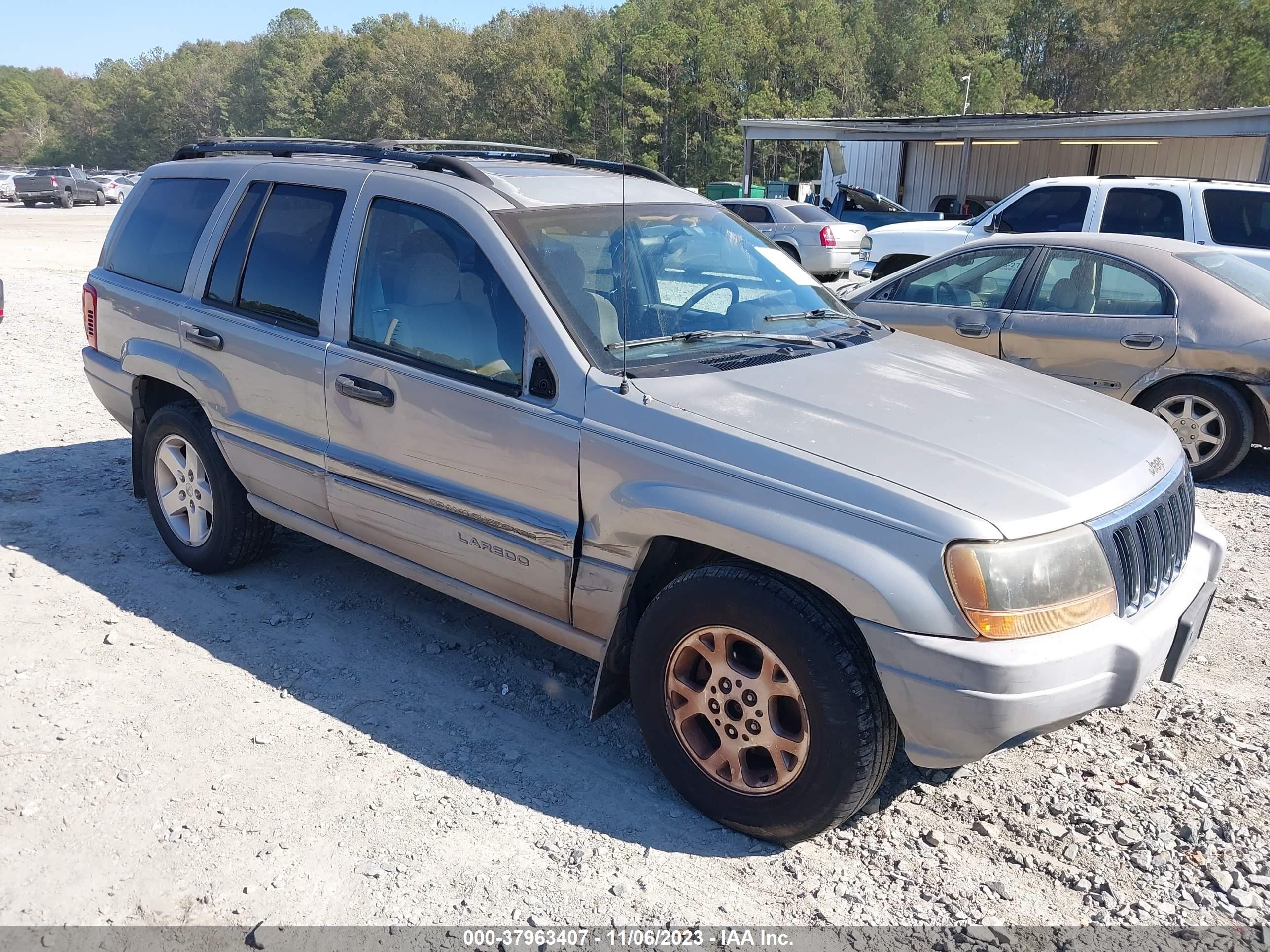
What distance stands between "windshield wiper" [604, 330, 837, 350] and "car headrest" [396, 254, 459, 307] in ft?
2.25

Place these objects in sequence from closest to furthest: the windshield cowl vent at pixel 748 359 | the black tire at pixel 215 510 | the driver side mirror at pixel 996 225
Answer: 1. the windshield cowl vent at pixel 748 359
2. the black tire at pixel 215 510
3. the driver side mirror at pixel 996 225

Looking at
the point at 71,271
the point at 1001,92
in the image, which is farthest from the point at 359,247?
the point at 1001,92

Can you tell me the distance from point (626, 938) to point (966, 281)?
19.9ft

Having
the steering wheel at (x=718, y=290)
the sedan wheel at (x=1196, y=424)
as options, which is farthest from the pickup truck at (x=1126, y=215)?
the steering wheel at (x=718, y=290)

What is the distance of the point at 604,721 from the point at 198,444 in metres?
2.36

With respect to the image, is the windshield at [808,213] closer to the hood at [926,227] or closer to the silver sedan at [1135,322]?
the hood at [926,227]

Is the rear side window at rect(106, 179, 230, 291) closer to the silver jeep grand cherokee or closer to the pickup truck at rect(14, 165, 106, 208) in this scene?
the silver jeep grand cherokee

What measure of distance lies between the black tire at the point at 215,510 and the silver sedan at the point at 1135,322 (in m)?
4.96

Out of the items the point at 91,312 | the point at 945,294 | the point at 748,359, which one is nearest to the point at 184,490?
the point at 91,312

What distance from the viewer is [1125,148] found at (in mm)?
29219

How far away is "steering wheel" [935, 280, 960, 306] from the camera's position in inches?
292

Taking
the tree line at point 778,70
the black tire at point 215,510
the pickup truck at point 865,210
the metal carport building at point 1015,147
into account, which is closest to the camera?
the black tire at point 215,510

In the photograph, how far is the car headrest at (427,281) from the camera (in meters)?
3.57

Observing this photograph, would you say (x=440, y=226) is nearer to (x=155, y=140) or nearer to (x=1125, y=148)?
(x=1125, y=148)
